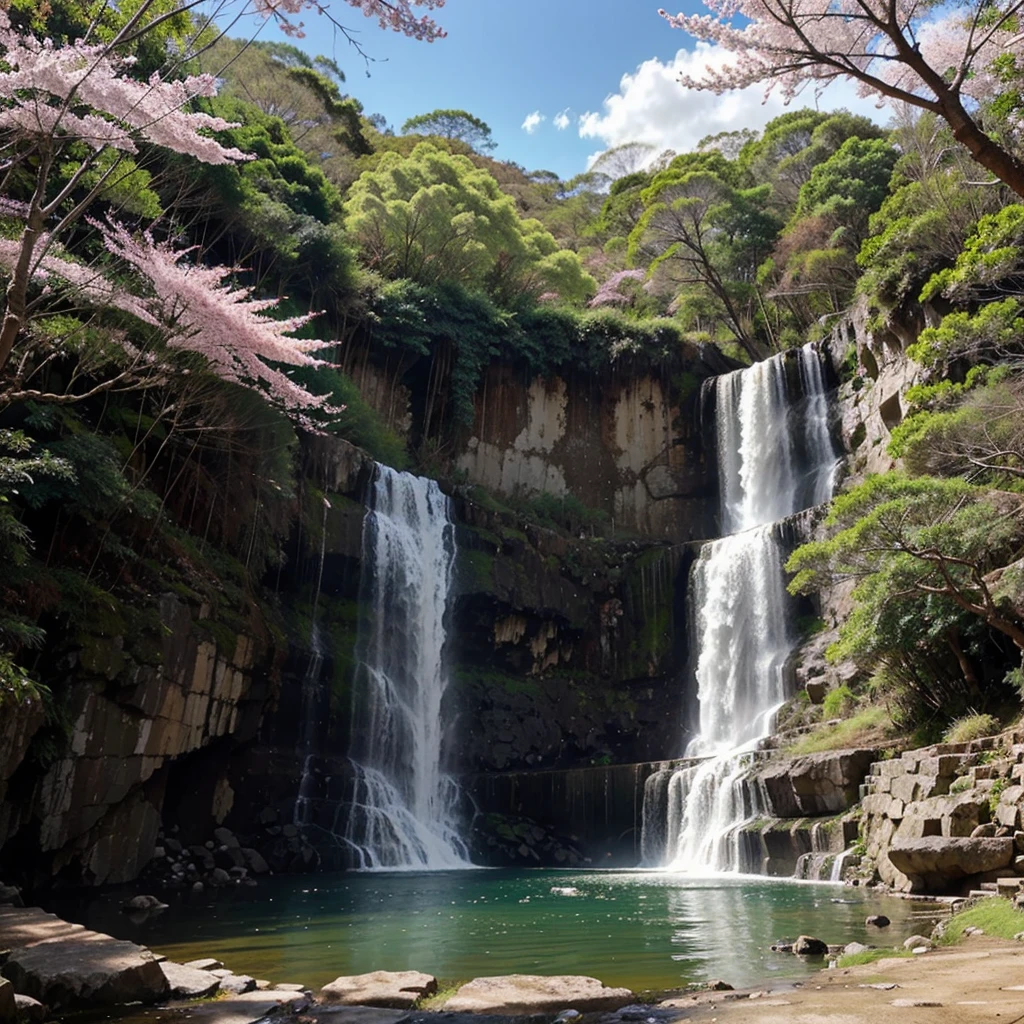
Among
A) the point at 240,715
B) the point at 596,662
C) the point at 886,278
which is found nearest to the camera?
the point at 240,715

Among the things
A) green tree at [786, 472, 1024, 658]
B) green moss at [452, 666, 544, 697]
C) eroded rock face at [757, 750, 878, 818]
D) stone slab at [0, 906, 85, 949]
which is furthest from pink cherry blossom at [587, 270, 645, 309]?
stone slab at [0, 906, 85, 949]

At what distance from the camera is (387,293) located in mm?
27938

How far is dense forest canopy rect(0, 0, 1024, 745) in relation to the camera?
8.20 metres

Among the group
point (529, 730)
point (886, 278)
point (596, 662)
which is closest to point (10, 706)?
point (529, 730)

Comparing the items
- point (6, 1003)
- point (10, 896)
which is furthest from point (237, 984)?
point (10, 896)

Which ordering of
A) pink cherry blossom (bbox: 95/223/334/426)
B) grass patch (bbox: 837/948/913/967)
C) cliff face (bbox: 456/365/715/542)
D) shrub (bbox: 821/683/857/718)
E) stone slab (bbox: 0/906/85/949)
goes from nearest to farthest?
stone slab (bbox: 0/906/85/949) < grass patch (bbox: 837/948/913/967) < pink cherry blossom (bbox: 95/223/334/426) < shrub (bbox: 821/683/857/718) < cliff face (bbox: 456/365/715/542)

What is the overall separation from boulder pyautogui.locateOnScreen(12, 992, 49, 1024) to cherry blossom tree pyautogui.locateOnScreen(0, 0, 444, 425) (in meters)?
3.47

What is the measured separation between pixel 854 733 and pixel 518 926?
27.8 ft

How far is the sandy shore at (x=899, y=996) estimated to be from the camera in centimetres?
403

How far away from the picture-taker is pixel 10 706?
10.1 m

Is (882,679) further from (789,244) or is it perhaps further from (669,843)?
(789,244)

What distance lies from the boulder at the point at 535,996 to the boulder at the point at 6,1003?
2.13 m

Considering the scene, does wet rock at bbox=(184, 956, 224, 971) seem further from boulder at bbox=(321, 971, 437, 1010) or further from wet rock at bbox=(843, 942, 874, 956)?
wet rock at bbox=(843, 942, 874, 956)

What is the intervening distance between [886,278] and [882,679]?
409 inches
